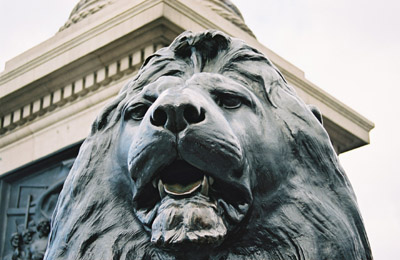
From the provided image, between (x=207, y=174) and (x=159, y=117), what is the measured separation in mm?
238

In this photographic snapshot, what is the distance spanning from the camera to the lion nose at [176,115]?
10.4ft

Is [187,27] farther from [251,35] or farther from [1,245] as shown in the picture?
[1,245]

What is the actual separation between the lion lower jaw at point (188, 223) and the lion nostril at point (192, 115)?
9.4 inches

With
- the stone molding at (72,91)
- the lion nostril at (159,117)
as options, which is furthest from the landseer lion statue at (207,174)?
the stone molding at (72,91)

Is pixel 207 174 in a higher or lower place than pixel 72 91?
lower

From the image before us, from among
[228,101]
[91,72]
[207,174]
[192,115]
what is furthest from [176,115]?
[91,72]

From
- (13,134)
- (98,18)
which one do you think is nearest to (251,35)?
(98,18)

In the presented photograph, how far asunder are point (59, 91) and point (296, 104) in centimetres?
570

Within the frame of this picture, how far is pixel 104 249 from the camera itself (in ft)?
11.2

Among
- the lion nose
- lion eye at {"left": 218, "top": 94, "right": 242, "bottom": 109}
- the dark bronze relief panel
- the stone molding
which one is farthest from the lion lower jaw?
the dark bronze relief panel

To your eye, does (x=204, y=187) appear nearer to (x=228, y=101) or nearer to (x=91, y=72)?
(x=228, y=101)

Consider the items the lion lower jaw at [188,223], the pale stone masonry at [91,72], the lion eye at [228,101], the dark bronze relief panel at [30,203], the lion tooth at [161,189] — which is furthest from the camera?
the dark bronze relief panel at [30,203]

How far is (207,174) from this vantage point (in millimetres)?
3191

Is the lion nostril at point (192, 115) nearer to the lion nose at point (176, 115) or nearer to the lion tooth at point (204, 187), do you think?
the lion nose at point (176, 115)
